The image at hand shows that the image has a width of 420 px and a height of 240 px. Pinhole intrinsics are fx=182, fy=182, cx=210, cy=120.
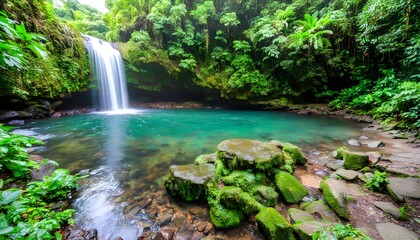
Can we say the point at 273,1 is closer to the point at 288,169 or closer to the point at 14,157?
the point at 288,169

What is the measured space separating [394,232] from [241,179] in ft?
5.74

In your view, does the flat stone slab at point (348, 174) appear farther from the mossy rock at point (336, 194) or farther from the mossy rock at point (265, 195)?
the mossy rock at point (265, 195)

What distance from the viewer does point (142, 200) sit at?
280 cm

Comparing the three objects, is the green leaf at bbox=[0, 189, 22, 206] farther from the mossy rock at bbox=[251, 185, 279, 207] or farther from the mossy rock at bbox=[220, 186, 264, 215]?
the mossy rock at bbox=[251, 185, 279, 207]

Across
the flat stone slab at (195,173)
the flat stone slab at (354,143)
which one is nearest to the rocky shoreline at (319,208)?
the flat stone slab at (195,173)

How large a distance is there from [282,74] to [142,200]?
12.1 meters

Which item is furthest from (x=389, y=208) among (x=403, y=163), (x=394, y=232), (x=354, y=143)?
(x=354, y=143)

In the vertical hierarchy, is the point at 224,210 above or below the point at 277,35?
below

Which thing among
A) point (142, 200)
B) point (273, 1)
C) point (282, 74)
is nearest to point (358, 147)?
point (142, 200)

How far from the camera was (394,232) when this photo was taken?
6.24 ft

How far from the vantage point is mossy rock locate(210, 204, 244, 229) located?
2.26m

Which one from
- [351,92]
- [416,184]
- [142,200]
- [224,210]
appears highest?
[351,92]

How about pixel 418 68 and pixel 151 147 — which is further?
pixel 418 68

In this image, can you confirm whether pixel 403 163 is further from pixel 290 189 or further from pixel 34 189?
pixel 34 189
